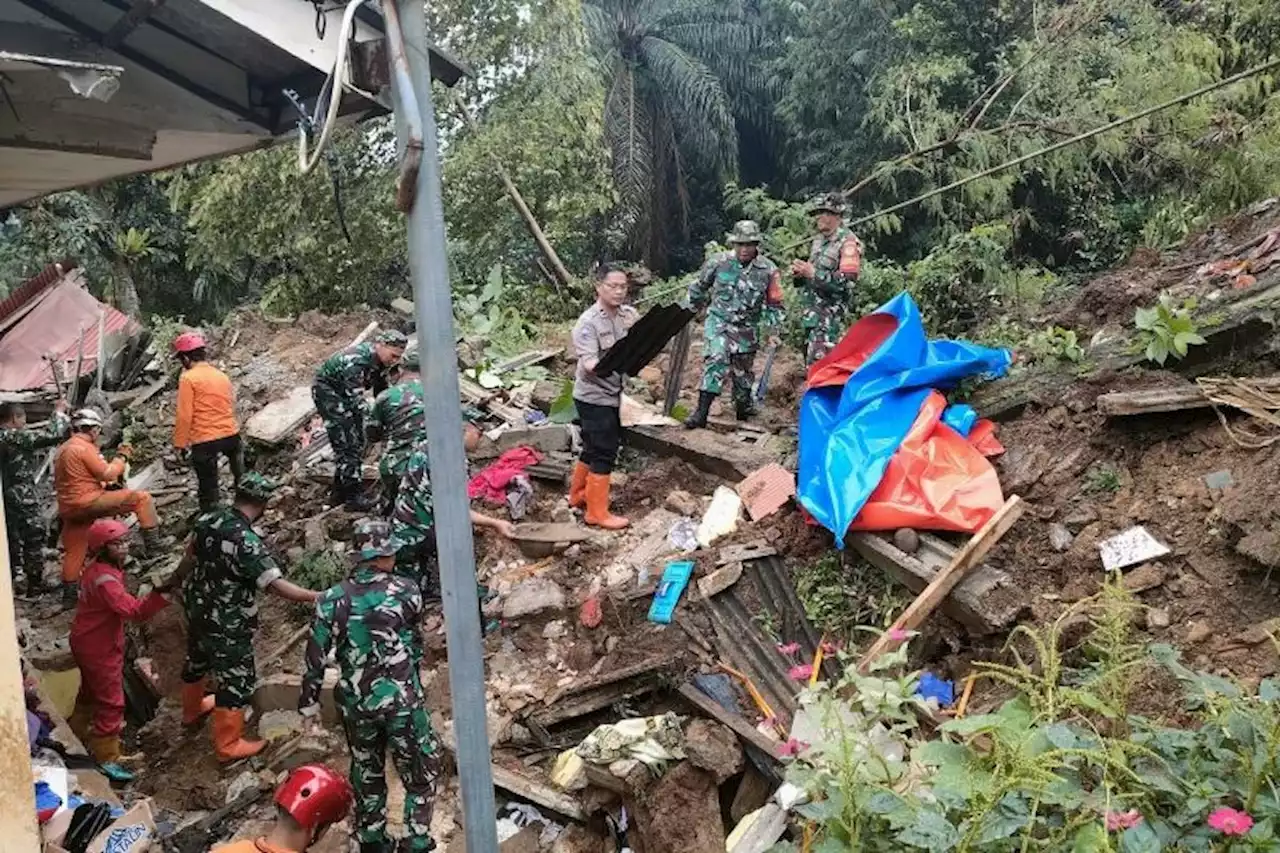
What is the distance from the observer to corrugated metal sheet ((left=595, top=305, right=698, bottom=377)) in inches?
245

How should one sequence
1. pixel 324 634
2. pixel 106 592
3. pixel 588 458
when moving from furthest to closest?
pixel 588 458, pixel 106 592, pixel 324 634

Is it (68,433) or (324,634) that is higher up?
(68,433)

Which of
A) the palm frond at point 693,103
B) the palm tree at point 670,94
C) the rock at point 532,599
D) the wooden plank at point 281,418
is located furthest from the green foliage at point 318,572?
the palm frond at point 693,103

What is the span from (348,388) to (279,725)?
Result: 2736mm

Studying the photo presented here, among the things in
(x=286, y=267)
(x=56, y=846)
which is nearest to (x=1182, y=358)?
(x=56, y=846)

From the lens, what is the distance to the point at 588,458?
6.79 metres

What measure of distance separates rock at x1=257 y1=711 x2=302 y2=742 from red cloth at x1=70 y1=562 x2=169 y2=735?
2.66ft

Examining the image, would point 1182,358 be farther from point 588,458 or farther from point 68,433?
point 68,433

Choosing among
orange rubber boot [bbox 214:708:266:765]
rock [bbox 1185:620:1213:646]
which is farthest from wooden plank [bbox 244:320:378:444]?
rock [bbox 1185:620:1213:646]

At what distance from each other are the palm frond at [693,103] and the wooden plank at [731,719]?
17754 millimetres

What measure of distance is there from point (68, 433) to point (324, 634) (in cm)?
410

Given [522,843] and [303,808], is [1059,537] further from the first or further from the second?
[303,808]

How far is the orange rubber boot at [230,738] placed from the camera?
5.87 m

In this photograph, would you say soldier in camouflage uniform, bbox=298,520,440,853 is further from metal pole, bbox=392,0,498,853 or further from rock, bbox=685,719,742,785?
metal pole, bbox=392,0,498,853
